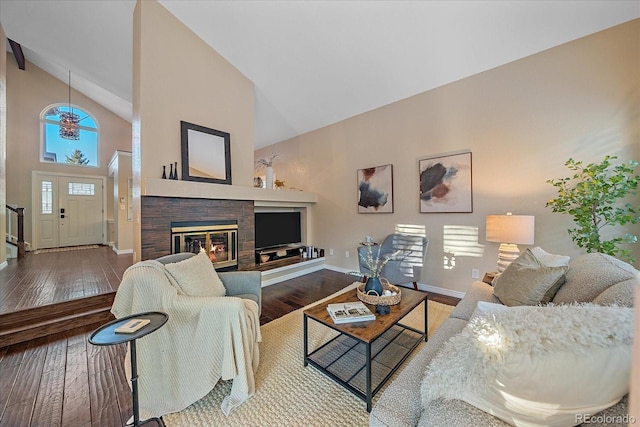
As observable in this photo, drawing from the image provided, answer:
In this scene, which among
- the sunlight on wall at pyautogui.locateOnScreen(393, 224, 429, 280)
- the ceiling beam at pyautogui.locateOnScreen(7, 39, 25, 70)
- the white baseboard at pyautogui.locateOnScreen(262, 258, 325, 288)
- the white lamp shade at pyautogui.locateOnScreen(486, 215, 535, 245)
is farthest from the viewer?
the ceiling beam at pyautogui.locateOnScreen(7, 39, 25, 70)

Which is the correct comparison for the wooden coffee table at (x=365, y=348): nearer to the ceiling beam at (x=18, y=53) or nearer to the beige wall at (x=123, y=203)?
the beige wall at (x=123, y=203)

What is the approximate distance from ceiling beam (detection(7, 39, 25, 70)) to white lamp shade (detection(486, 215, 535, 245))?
891 cm

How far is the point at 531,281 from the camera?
151 centimetres

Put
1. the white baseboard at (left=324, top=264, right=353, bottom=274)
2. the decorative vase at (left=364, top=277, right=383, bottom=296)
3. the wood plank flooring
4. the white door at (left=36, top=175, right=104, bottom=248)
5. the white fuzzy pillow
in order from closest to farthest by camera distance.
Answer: the white fuzzy pillow
the decorative vase at (left=364, top=277, right=383, bottom=296)
the wood plank flooring
the white baseboard at (left=324, top=264, right=353, bottom=274)
the white door at (left=36, top=175, right=104, bottom=248)

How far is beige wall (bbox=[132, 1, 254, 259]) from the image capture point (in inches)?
113

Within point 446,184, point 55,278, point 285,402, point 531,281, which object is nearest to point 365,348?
point 285,402

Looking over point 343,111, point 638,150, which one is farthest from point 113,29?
point 638,150

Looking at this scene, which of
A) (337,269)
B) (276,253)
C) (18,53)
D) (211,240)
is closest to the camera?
(211,240)

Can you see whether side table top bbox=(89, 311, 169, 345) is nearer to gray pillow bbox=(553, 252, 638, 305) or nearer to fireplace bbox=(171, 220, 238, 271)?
fireplace bbox=(171, 220, 238, 271)

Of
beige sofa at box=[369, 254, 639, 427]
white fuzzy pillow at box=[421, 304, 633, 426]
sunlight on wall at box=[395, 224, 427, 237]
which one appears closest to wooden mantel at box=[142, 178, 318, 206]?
sunlight on wall at box=[395, 224, 427, 237]

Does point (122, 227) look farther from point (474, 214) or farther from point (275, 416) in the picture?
point (474, 214)

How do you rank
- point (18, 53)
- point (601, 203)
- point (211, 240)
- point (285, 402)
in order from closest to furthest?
point (285, 402)
point (601, 203)
point (211, 240)
point (18, 53)

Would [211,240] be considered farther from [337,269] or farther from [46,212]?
[46,212]

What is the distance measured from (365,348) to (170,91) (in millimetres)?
3692
